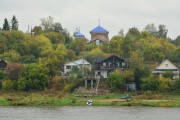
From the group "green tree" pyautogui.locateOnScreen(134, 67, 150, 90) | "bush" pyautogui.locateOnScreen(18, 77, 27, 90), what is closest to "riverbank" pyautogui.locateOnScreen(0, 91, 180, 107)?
"bush" pyautogui.locateOnScreen(18, 77, 27, 90)

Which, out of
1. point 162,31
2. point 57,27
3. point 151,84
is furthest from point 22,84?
point 162,31

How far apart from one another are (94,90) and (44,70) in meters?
7.65

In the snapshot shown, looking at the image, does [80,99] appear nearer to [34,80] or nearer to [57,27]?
[34,80]

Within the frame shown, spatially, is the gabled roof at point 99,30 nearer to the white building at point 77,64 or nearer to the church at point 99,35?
the church at point 99,35

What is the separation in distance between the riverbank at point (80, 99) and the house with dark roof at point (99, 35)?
39.7 meters

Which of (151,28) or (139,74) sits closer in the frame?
(139,74)

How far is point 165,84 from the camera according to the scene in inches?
2689

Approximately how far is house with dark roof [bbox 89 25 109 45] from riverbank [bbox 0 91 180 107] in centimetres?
3975

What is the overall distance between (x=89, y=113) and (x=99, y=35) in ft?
196

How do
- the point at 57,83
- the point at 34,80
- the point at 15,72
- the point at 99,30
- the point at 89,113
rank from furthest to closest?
the point at 99,30, the point at 57,83, the point at 15,72, the point at 34,80, the point at 89,113

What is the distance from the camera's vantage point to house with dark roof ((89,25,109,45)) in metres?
108

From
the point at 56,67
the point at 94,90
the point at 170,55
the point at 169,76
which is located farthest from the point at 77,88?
the point at 170,55

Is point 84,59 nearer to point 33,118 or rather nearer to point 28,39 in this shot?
point 28,39

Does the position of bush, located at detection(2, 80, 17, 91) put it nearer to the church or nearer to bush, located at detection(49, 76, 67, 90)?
bush, located at detection(49, 76, 67, 90)
